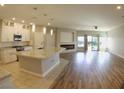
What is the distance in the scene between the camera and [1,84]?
1.45 m

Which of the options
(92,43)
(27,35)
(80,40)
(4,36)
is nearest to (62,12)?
(4,36)

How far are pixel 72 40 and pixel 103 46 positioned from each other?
409 cm

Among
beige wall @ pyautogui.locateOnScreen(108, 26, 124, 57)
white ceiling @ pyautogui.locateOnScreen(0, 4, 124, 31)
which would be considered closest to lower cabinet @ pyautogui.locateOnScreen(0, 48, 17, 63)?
white ceiling @ pyautogui.locateOnScreen(0, 4, 124, 31)

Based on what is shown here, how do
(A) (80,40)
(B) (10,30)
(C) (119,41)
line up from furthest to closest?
(A) (80,40) < (C) (119,41) < (B) (10,30)

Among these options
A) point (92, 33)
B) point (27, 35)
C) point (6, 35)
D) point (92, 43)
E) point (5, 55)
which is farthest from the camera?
point (92, 43)

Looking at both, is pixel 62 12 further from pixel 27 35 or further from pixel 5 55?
pixel 27 35

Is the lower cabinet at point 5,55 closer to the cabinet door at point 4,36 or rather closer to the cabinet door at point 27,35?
the cabinet door at point 4,36

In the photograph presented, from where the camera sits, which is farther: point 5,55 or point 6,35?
point 6,35

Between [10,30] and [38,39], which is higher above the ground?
[10,30]

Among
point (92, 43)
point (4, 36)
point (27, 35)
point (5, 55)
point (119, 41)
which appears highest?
point (27, 35)

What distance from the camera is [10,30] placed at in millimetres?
8094

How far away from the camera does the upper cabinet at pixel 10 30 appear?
7511 mm

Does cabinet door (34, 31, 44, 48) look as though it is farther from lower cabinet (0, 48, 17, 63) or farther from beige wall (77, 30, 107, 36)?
beige wall (77, 30, 107, 36)

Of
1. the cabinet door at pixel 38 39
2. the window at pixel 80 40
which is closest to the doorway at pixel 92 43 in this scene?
the window at pixel 80 40
